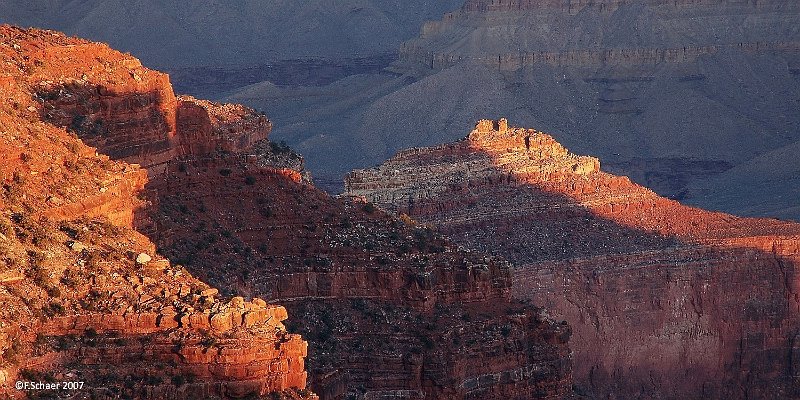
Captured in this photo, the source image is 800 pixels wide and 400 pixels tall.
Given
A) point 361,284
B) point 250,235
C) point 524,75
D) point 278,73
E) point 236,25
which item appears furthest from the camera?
point 236,25

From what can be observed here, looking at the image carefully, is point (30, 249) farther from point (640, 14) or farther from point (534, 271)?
point (640, 14)

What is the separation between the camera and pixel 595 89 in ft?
534

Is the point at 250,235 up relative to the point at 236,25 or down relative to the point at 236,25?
down

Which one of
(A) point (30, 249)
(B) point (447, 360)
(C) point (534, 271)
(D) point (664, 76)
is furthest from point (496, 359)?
(D) point (664, 76)

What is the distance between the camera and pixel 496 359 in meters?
49.4

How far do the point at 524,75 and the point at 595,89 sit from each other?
3.87 m

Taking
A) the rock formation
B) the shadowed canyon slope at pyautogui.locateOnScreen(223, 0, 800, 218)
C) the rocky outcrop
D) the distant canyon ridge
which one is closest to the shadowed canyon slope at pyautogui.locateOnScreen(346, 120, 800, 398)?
the rocky outcrop

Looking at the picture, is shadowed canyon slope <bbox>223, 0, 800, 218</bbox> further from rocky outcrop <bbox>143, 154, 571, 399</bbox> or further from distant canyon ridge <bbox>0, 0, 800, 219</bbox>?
rocky outcrop <bbox>143, 154, 571, 399</bbox>

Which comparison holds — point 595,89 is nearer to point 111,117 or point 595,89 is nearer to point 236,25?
point 236,25

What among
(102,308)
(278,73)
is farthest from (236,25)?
(102,308)

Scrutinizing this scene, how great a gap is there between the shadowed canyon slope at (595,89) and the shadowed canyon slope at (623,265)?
193ft

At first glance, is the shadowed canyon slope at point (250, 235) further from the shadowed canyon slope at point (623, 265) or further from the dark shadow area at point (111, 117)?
the shadowed canyon slope at point (623, 265)

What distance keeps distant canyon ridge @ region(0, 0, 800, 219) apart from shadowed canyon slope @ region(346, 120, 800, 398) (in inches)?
2175

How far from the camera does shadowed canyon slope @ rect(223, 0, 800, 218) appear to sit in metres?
151
